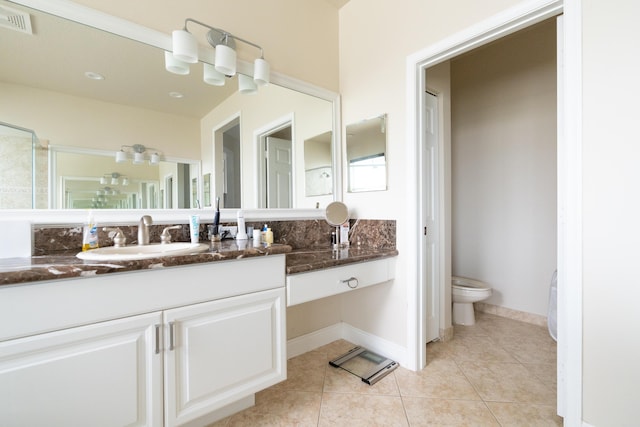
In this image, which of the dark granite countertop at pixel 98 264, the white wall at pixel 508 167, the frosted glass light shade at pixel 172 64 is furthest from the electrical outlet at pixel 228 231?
the white wall at pixel 508 167

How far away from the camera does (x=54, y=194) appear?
52.4 inches

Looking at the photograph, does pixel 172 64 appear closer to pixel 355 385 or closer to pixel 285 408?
pixel 285 408

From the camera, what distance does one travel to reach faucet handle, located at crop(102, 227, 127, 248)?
1.35 meters

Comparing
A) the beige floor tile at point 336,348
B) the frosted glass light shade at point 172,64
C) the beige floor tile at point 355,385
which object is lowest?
the beige floor tile at point 336,348

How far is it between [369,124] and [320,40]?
0.79 metres

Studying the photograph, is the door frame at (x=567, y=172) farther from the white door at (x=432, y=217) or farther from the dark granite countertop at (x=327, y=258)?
the dark granite countertop at (x=327, y=258)

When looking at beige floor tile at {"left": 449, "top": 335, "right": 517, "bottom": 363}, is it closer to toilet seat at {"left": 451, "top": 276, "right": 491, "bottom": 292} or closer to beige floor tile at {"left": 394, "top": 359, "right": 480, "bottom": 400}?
beige floor tile at {"left": 394, "top": 359, "right": 480, "bottom": 400}

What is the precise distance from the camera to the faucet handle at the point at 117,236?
1349 millimetres

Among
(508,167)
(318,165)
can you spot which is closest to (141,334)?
(318,165)

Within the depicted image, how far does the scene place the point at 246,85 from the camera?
6.12 ft

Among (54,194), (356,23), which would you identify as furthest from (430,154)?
(54,194)

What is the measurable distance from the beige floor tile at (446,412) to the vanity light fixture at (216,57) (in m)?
2.09

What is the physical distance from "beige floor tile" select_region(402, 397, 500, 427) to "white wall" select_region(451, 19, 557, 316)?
1.65m

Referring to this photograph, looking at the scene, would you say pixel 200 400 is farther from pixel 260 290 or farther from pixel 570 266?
pixel 570 266
